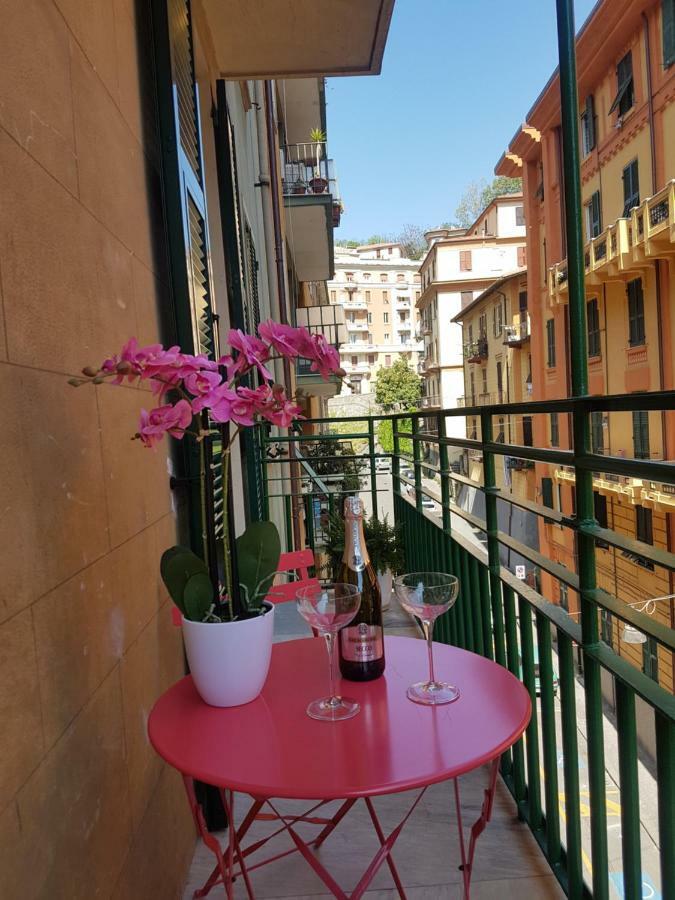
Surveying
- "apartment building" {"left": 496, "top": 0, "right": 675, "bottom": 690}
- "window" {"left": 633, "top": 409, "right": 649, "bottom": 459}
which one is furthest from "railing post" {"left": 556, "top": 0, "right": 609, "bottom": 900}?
"window" {"left": 633, "top": 409, "right": 649, "bottom": 459}

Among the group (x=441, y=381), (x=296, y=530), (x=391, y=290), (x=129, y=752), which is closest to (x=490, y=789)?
(x=129, y=752)

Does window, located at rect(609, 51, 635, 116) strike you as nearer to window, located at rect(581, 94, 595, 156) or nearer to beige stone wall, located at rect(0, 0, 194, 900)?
window, located at rect(581, 94, 595, 156)

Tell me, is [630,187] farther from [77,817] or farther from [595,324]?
[77,817]

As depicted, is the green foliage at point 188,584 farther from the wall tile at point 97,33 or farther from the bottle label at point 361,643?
the wall tile at point 97,33

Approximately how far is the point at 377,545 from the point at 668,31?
47.2 feet

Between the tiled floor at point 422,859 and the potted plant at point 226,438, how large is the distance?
763 millimetres

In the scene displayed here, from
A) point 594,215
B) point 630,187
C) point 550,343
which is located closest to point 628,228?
point 630,187

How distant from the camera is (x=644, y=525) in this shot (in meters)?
13.8

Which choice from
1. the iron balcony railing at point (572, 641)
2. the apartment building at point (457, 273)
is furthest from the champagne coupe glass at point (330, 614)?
the apartment building at point (457, 273)

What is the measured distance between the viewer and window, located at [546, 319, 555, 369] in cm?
2019

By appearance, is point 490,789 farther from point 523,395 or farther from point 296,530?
point 523,395

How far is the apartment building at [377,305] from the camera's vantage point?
5322 cm

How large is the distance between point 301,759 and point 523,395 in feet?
79.3

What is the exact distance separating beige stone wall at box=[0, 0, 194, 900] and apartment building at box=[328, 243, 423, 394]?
51.4 metres
